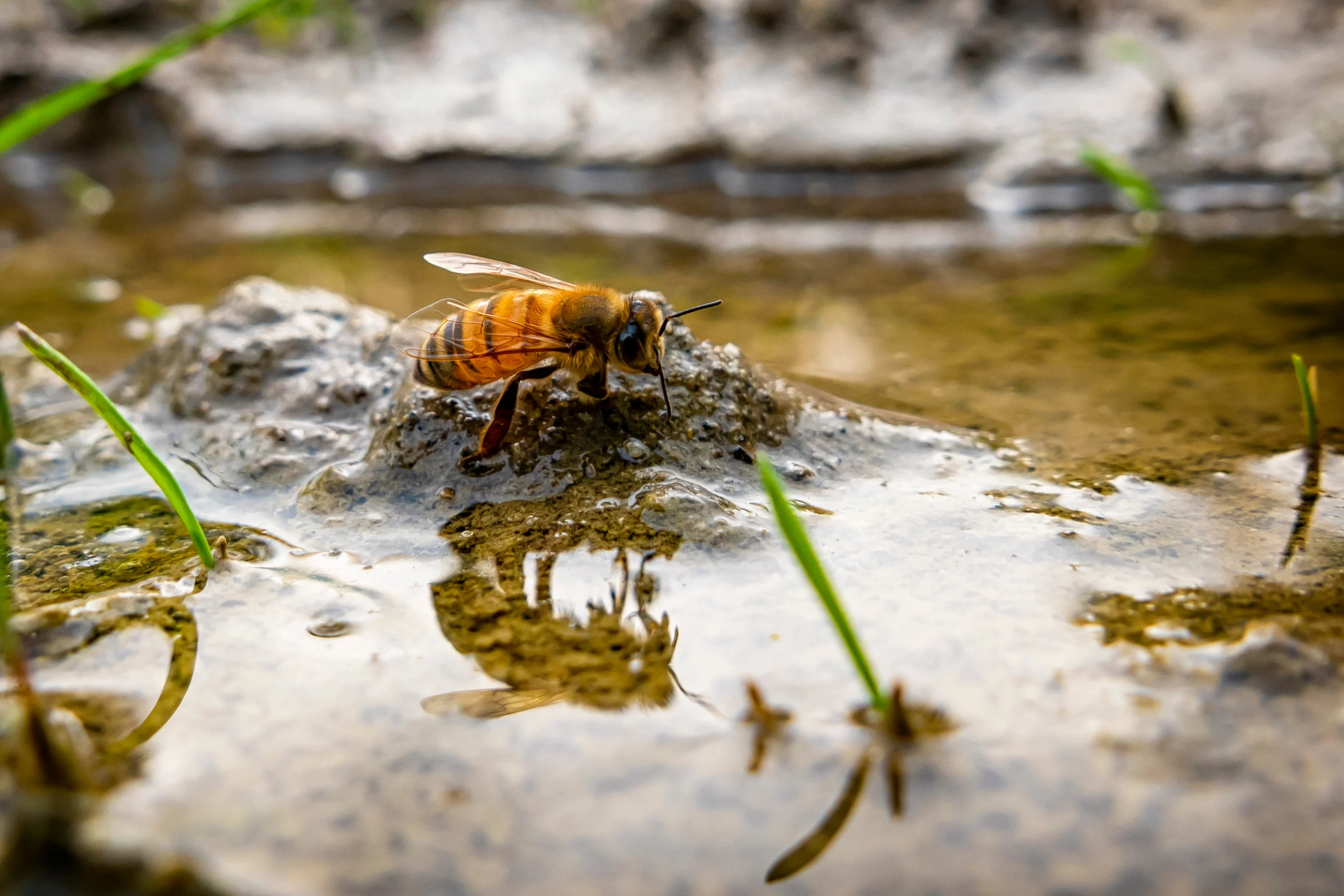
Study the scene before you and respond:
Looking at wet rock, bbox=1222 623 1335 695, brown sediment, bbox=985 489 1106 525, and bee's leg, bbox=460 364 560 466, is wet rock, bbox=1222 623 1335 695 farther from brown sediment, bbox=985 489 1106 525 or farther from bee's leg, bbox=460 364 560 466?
bee's leg, bbox=460 364 560 466

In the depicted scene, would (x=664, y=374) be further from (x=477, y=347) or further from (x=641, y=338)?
(x=477, y=347)

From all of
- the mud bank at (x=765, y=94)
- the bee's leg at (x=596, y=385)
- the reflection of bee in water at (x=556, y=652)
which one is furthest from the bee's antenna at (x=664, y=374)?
the mud bank at (x=765, y=94)

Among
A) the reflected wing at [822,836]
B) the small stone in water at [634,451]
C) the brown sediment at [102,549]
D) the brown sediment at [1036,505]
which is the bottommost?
the reflected wing at [822,836]

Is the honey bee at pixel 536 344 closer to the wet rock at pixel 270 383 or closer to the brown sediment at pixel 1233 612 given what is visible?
the wet rock at pixel 270 383

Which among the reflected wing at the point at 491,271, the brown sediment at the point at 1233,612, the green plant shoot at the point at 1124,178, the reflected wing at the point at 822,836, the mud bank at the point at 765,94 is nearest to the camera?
the reflected wing at the point at 822,836

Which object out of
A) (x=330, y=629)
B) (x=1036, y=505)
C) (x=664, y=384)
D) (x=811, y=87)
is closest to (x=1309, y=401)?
(x=1036, y=505)

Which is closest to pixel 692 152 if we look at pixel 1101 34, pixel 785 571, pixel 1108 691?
pixel 1101 34

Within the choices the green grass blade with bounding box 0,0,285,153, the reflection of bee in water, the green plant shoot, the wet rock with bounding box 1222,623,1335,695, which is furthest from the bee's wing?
the green plant shoot
